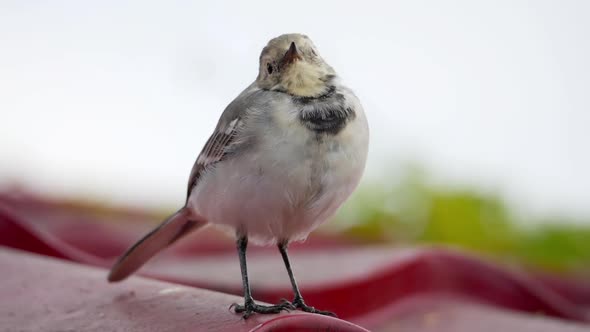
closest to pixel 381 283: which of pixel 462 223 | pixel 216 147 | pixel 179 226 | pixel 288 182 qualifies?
pixel 179 226

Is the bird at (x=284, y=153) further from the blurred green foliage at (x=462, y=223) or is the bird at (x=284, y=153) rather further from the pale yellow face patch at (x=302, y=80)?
the blurred green foliage at (x=462, y=223)

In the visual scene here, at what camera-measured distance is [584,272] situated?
6.14 metres

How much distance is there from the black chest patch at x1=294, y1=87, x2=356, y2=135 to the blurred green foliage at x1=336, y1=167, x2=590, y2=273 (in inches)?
157

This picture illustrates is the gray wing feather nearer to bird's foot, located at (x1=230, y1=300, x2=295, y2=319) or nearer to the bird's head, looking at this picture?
the bird's head

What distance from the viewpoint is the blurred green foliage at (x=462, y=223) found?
6820 millimetres

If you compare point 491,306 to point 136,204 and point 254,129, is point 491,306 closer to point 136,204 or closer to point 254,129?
point 254,129

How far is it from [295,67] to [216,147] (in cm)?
41

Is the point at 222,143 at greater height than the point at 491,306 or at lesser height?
greater

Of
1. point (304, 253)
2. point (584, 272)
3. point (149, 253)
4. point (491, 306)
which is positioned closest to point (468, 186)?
point (584, 272)

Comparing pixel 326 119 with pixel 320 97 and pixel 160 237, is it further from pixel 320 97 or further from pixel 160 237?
pixel 160 237

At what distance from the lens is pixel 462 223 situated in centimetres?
699

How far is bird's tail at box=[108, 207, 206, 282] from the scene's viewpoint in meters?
3.21

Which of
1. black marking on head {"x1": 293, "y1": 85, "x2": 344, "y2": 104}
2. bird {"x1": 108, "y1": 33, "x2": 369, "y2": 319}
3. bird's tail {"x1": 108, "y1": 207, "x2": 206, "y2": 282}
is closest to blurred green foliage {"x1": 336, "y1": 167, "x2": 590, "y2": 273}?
bird's tail {"x1": 108, "y1": 207, "x2": 206, "y2": 282}

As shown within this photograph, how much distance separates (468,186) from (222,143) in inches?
175
